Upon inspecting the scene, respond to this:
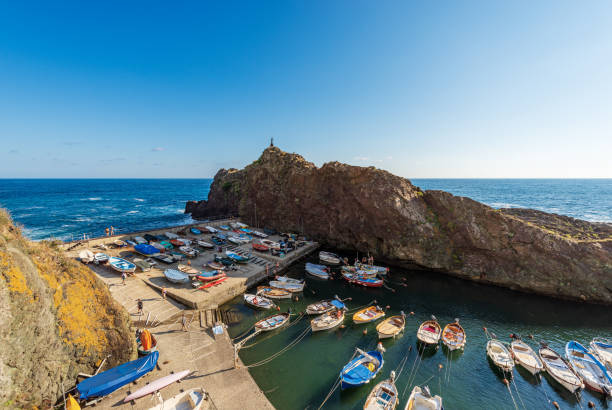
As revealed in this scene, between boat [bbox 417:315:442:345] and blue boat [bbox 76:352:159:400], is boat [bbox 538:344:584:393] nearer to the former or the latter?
boat [bbox 417:315:442:345]

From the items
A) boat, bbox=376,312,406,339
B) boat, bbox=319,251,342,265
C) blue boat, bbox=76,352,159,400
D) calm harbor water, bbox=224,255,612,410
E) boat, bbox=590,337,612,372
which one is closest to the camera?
blue boat, bbox=76,352,159,400

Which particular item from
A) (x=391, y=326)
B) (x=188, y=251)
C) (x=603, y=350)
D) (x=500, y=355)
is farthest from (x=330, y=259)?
(x=603, y=350)

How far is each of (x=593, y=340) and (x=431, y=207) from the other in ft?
71.2

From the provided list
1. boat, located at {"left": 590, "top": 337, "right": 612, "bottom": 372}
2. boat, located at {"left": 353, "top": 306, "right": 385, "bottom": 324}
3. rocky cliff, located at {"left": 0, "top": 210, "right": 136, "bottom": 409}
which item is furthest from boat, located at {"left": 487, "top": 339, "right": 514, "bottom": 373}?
rocky cliff, located at {"left": 0, "top": 210, "right": 136, "bottom": 409}

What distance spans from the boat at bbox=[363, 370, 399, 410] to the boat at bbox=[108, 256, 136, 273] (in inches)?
1097

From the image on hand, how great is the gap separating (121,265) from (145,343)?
1494 cm

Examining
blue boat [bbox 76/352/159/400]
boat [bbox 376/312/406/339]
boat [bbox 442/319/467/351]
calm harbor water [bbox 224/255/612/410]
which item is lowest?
calm harbor water [bbox 224/255/612/410]

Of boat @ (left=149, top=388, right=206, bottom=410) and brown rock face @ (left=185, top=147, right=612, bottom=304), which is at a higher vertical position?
brown rock face @ (left=185, top=147, right=612, bottom=304)

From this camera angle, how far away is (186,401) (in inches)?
522

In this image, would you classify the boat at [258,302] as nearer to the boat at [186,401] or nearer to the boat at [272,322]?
the boat at [272,322]

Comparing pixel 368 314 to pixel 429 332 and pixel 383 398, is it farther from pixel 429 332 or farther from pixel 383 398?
pixel 383 398

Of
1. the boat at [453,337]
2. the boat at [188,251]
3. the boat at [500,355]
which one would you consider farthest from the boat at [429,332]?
the boat at [188,251]

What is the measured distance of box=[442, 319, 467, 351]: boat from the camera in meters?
20.2

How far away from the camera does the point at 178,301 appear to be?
2436cm
